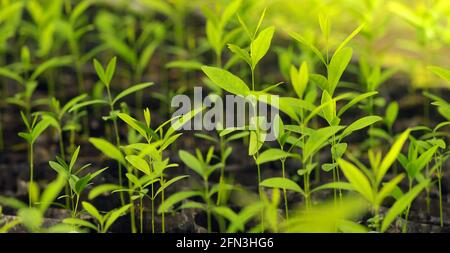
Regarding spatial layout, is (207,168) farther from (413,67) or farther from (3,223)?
(413,67)

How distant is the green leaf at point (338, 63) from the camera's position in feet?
5.03

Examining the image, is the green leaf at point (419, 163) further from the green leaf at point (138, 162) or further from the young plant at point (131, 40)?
the young plant at point (131, 40)

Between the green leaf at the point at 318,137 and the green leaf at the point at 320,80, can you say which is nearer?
the green leaf at the point at 318,137

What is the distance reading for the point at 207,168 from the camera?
1878 mm

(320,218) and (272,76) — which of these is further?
(272,76)

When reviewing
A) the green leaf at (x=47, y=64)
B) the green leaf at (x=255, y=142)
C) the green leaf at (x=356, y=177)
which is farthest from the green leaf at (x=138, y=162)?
the green leaf at (x=47, y=64)

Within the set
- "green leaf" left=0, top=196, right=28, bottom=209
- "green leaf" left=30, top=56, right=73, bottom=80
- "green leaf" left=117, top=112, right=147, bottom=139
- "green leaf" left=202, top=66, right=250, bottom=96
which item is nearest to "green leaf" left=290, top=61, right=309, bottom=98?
"green leaf" left=202, top=66, right=250, bottom=96

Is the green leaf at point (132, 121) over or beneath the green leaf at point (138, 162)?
over

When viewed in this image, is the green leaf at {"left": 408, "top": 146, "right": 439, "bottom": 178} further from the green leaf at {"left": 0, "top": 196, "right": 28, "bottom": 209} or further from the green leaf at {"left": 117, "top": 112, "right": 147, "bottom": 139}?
the green leaf at {"left": 0, "top": 196, "right": 28, "bottom": 209}

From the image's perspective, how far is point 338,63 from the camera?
154 cm

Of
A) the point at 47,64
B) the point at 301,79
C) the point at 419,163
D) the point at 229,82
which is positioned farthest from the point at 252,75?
the point at 47,64

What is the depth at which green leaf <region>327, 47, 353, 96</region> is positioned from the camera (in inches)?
60.4
